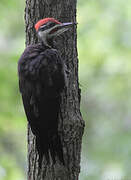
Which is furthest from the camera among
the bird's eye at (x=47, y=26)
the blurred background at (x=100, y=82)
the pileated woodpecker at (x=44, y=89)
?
the blurred background at (x=100, y=82)

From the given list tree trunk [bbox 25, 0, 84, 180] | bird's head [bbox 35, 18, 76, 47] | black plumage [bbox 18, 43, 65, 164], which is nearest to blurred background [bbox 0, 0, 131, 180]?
bird's head [bbox 35, 18, 76, 47]

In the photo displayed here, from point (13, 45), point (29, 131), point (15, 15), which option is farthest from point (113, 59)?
point (29, 131)

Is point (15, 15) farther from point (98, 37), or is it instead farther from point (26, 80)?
point (26, 80)

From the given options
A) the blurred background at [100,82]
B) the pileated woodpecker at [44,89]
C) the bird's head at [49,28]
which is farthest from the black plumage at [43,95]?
the blurred background at [100,82]

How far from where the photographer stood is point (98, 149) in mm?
11188

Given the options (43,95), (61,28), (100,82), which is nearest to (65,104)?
(43,95)

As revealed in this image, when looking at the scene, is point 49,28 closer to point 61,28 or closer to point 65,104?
point 61,28

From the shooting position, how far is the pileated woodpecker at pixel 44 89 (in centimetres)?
512

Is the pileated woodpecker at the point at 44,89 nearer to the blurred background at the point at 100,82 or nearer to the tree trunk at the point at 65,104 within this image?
the tree trunk at the point at 65,104

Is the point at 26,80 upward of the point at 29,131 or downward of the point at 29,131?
upward

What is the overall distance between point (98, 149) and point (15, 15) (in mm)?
3544

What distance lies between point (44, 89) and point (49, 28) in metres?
0.68

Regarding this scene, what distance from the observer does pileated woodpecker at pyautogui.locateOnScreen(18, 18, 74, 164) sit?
16.8ft

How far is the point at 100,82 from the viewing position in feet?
36.4
